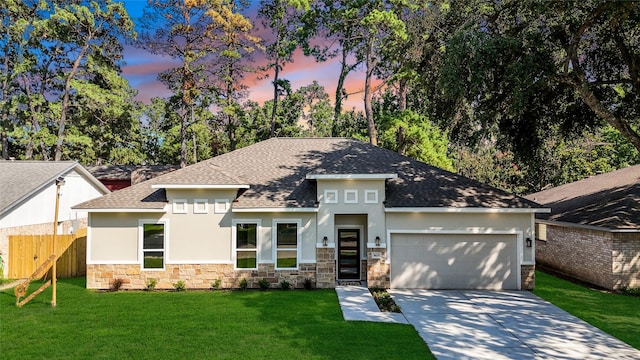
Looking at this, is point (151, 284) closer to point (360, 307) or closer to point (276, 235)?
point (276, 235)

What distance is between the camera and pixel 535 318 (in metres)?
10.7

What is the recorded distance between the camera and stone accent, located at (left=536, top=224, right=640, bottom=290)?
44.5 ft

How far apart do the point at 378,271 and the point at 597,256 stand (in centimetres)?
789

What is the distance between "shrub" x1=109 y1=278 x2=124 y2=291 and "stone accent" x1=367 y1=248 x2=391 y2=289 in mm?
8277

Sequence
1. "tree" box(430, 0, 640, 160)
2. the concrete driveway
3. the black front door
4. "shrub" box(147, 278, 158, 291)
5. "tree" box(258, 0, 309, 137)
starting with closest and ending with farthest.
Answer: the concrete driveway → "tree" box(430, 0, 640, 160) → "shrub" box(147, 278, 158, 291) → the black front door → "tree" box(258, 0, 309, 137)

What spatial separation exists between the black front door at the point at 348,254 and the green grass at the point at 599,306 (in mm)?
6036

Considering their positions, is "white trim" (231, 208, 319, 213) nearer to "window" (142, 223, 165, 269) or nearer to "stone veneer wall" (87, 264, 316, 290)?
"stone veneer wall" (87, 264, 316, 290)

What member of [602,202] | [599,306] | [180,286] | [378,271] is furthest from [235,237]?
[602,202]

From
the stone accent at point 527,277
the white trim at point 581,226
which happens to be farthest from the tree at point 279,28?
the stone accent at point 527,277

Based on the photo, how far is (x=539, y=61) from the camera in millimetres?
13414

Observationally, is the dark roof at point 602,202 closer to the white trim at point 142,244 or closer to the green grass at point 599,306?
the green grass at point 599,306

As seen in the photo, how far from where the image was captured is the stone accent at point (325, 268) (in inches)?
542

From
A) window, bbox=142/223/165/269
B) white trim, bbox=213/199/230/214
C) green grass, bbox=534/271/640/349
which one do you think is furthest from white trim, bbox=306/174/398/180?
green grass, bbox=534/271/640/349

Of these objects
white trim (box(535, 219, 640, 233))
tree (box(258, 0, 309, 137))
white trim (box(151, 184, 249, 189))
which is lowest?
white trim (box(535, 219, 640, 233))
